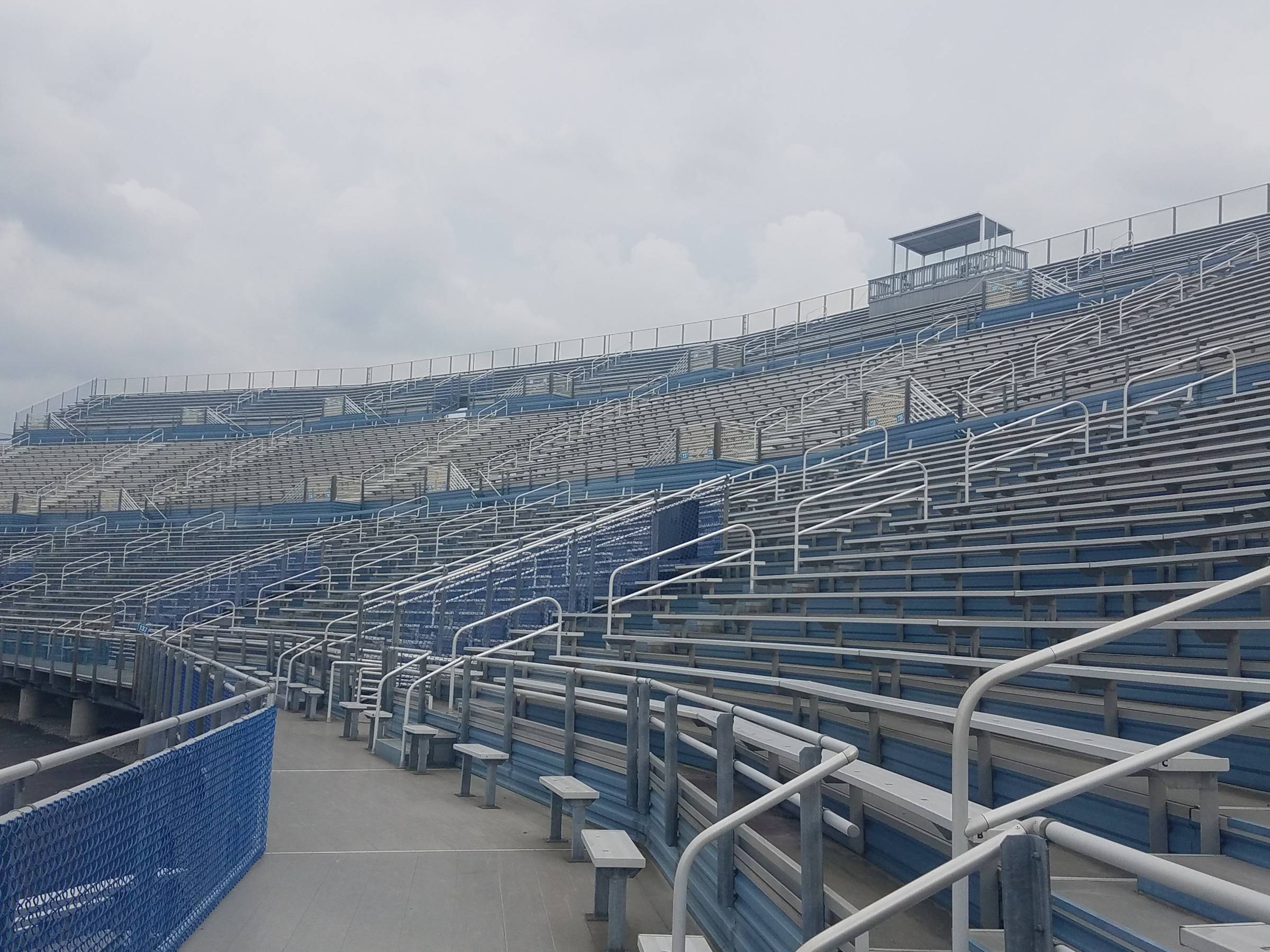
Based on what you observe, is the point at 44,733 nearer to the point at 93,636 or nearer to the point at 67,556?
the point at 93,636

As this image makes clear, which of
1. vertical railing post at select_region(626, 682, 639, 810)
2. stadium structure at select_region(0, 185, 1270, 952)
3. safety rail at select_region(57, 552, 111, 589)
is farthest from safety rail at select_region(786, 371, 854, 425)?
safety rail at select_region(57, 552, 111, 589)

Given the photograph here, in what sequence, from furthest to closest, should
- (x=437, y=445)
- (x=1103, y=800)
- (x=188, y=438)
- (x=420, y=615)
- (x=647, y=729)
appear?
(x=188, y=438)
(x=437, y=445)
(x=420, y=615)
(x=647, y=729)
(x=1103, y=800)

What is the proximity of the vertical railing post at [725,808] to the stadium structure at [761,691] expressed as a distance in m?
0.02

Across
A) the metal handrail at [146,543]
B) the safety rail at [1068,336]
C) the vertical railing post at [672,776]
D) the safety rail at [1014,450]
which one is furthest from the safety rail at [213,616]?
the safety rail at [1068,336]

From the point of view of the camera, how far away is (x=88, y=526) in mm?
30172

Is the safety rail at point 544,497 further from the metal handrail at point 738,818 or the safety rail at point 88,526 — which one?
the metal handrail at point 738,818

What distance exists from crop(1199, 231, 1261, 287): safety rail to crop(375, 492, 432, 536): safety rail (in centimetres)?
1635

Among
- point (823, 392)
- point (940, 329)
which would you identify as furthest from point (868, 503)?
point (940, 329)

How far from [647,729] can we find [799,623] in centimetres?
293

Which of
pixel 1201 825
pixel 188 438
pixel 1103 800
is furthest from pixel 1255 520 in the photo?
pixel 188 438

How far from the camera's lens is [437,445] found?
31.3 metres

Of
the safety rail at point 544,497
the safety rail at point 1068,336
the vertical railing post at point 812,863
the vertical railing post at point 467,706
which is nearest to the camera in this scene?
the vertical railing post at point 812,863

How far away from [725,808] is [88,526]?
3051 cm

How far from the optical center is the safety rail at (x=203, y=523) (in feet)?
89.7
